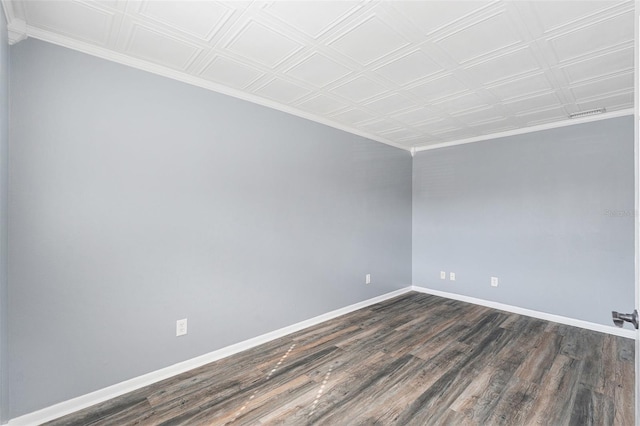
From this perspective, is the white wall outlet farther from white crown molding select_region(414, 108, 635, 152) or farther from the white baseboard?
white crown molding select_region(414, 108, 635, 152)

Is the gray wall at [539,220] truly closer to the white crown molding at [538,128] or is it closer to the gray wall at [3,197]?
the white crown molding at [538,128]

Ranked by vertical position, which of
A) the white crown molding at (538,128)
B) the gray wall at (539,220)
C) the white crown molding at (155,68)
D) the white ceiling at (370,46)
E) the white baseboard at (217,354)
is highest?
the white ceiling at (370,46)

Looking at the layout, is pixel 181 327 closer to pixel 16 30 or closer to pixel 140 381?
pixel 140 381

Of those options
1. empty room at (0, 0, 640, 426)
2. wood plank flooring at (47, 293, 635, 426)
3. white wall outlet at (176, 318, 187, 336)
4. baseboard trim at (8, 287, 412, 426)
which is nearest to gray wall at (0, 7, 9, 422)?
empty room at (0, 0, 640, 426)

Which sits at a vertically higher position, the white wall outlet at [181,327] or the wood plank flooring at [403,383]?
the white wall outlet at [181,327]

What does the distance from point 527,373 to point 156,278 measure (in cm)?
299

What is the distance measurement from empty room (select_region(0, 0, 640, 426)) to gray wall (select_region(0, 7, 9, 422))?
23mm

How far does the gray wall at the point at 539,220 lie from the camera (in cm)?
301

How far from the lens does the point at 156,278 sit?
2.11 metres

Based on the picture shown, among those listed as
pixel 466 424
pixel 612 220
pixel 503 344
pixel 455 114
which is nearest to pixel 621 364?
pixel 503 344

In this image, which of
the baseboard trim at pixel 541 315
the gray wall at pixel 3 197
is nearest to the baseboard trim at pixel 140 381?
the gray wall at pixel 3 197

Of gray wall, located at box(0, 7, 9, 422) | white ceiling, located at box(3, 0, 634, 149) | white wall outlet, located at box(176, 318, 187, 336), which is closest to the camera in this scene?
gray wall, located at box(0, 7, 9, 422)

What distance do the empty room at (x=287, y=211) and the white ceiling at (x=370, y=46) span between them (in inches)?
0.6

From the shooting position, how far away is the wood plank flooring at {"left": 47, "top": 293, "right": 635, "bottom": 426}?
1767 millimetres
